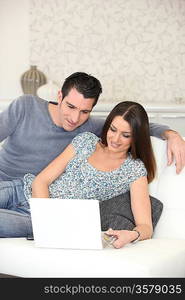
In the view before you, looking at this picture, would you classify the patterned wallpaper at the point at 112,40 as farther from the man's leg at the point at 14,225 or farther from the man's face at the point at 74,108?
the man's leg at the point at 14,225

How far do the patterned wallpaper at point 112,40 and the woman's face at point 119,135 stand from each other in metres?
2.57

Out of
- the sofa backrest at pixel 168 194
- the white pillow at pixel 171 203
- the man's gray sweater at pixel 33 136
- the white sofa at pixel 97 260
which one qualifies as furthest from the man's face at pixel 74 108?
the white sofa at pixel 97 260

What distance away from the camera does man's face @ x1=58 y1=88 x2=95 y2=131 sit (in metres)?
2.87

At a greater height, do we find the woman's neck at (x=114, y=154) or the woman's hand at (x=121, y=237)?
the woman's neck at (x=114, y=154)

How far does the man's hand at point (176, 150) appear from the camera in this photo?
2.87 m

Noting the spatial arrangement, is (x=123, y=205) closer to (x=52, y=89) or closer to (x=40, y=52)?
(x=52, y=89)

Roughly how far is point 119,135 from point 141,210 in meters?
0.35

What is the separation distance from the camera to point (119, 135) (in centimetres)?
279

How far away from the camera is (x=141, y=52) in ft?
17.8

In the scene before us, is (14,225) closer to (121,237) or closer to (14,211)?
(14,211)

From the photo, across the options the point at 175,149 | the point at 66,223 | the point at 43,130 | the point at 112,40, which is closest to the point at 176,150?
the point at 175,149

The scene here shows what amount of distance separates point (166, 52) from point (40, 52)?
1.09 meters

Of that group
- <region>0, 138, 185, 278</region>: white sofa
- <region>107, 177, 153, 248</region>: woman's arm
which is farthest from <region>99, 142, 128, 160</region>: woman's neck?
<region>0, 138, 185, 278</region>: white sofa

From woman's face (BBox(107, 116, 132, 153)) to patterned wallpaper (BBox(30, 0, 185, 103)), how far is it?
2572 mm
